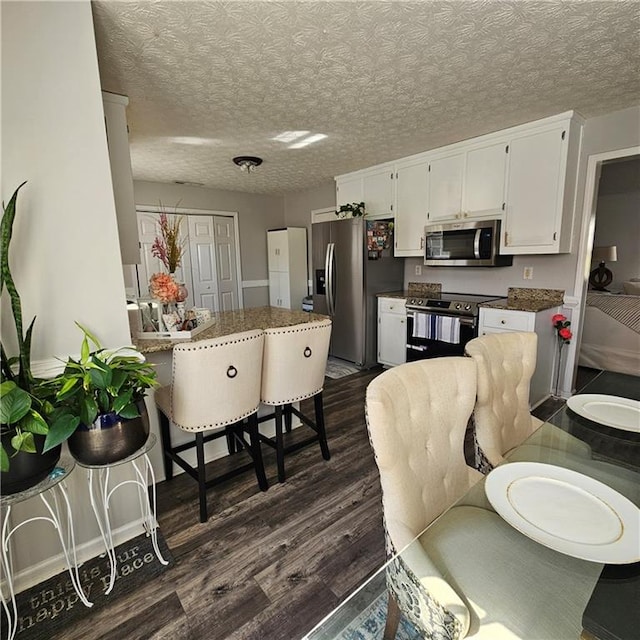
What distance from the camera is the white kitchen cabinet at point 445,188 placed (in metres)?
3.49

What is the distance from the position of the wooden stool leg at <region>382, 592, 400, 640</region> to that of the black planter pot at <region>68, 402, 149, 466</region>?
1074 millimetres

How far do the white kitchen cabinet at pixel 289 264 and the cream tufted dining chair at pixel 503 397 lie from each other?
4.30 m

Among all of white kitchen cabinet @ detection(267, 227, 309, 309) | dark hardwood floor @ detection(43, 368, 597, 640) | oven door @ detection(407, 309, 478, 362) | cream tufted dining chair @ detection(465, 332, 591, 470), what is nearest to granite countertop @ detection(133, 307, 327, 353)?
dark hardwood floor @ detection(43, 368, 597, 640)

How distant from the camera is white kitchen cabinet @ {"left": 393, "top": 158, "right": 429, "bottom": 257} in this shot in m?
3.79

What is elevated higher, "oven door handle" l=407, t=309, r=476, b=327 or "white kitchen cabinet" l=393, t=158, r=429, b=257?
"white kitchen cabinet" l=393, t=158, r=429, b=257

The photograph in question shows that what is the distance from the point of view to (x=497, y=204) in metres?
3.25

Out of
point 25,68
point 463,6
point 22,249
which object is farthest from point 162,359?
point 463,6

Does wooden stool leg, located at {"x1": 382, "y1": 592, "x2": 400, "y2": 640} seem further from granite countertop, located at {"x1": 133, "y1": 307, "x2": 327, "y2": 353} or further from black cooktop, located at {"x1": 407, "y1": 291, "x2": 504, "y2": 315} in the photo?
black cooktop, located at {"x1": 407, "y1": 291, "x2": 504, "y2": 315}

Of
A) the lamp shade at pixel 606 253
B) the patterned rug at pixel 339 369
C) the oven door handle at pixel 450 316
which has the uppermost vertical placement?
the lamp shade at pixel 606 253

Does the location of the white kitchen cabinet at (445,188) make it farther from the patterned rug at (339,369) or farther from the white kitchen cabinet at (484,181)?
the patterned rug at (339,369)

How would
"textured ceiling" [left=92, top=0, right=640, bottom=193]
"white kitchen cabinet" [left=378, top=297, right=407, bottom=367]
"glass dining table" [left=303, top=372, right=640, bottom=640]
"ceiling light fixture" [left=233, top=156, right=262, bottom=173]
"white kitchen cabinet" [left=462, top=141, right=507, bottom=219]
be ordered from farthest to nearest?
"white kitchen cabinet" [left=378, top=297, right=407, bottom=367]
"ceiling light fixture" [left=233, top=156, right=262, bottom=173]
"white kitchen cabinet" [left=462, top=141, right=507, bottom=219]
"textured ceiling" [left=92, top=0, right=640, bottom=193]
"glass dining table" [left=303, top=372, right=640, bottom=640]

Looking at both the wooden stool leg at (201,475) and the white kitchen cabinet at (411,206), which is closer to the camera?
the wooden stool leg at (201,475)

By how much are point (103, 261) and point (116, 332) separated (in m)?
0.32

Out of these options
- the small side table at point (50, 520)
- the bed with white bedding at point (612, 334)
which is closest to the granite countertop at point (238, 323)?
the small side table at point (50, 520)
